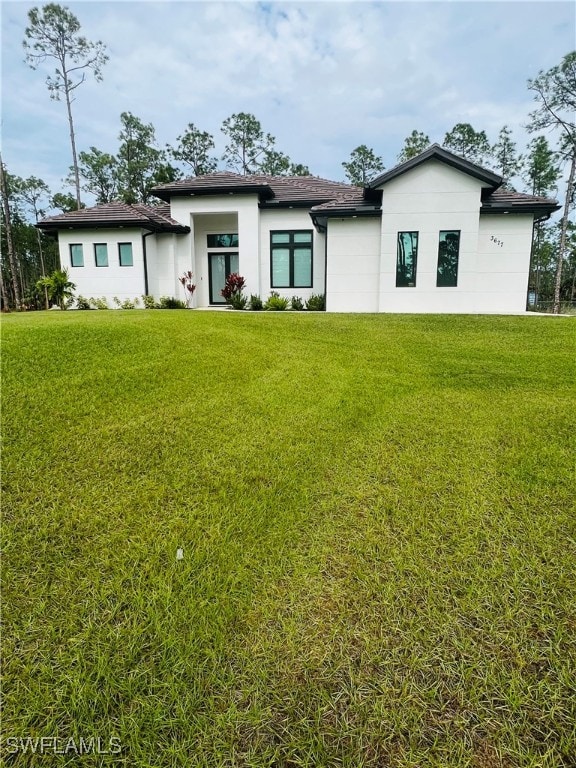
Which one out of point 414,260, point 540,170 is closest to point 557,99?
point 540,170

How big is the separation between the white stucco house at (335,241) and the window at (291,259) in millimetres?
43

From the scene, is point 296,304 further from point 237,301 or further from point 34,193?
point 34,193

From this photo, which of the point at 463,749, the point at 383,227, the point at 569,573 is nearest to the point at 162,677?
the point at 463,749

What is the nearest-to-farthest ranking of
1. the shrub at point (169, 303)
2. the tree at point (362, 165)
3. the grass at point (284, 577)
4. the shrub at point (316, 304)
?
the grass at point (284, 577)
the shrub at point (316, 304)
the shrub at point (169, 303)
the tree at point (362, 165)

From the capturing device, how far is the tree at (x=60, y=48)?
23.5 metres

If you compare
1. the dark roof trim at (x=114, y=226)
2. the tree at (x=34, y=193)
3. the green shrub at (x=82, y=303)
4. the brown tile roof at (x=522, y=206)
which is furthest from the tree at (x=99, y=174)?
the brown tile roof at (x=522, y=206)

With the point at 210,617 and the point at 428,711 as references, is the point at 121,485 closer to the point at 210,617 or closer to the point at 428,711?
the point at 210,617

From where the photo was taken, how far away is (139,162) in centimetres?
3394

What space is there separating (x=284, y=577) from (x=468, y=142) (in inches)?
1625

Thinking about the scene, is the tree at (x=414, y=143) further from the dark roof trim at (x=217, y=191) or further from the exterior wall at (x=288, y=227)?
the dark roof trim at (x=217, y=191)

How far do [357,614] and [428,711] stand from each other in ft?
1.64

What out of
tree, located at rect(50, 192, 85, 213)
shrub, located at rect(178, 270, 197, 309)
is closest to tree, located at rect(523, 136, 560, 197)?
shrub, located at rect(178, 270, 197, 309)

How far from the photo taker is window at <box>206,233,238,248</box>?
61.8 ft

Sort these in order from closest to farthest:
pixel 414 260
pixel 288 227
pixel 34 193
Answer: pixel 414 260, pixel 288 227, pixel 34 193
